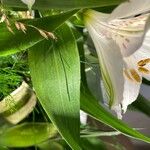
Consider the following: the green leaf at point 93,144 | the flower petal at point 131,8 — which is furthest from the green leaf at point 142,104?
the flower petal at point 131,8

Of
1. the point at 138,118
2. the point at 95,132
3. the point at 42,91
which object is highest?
the point at 42,91

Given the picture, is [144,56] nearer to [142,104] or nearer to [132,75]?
[132,75]

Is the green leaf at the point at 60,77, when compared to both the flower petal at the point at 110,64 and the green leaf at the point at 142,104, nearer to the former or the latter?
the flower petal at the point at 110,64

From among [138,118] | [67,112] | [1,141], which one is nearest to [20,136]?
[1,141]

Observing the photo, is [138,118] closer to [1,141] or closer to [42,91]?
[1,141]

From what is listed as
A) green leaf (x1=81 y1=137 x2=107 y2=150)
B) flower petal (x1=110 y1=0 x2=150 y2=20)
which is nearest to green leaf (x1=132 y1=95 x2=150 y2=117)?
green leaf (x1=81 y1=137 x2=107 y2=150)

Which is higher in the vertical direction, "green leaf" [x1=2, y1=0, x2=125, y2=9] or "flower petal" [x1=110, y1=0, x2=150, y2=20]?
"green leaf" [x1=2, y1=0, x2=125, y2=9]

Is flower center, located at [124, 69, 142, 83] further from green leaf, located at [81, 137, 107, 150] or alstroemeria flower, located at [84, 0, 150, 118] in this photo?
green leaf, located at [81, 137, 107, 150]

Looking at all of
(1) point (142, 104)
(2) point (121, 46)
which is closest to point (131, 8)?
(2) point (121, 46)

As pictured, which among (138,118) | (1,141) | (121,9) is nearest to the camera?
(121,9)
